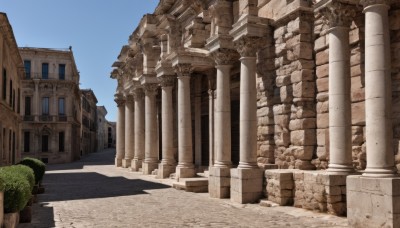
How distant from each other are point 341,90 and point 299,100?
2.26 metres

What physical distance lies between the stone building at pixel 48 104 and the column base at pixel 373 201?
4232 centimetres

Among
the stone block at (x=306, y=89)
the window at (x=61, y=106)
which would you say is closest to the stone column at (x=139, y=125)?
the stone block at (x=306, y=89)

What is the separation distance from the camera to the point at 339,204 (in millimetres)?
9859

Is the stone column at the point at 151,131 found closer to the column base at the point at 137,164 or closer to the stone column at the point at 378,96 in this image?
the column base at the point at 137,164

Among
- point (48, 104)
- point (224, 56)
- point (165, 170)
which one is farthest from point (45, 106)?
point (224, 56)

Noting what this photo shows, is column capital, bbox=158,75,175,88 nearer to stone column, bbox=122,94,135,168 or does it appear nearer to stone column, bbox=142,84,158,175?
Result: stone column, bbox=142,84,158,175

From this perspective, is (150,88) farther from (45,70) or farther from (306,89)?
(45,70)

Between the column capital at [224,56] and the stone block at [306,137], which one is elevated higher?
the column capital at [224,56]

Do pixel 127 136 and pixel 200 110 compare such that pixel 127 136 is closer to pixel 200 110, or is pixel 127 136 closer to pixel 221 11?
pixel 200 110

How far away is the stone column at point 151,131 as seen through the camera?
77.7 feet

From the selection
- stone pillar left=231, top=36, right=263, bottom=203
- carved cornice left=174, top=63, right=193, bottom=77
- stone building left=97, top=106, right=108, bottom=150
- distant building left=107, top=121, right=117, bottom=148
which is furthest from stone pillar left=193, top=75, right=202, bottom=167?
distant building left=107, top=121, right=117, bottom=148

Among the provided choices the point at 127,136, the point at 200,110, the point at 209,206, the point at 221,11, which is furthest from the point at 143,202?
the point at 127,136

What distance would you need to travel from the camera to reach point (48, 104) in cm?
4666

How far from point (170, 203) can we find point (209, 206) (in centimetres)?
140
